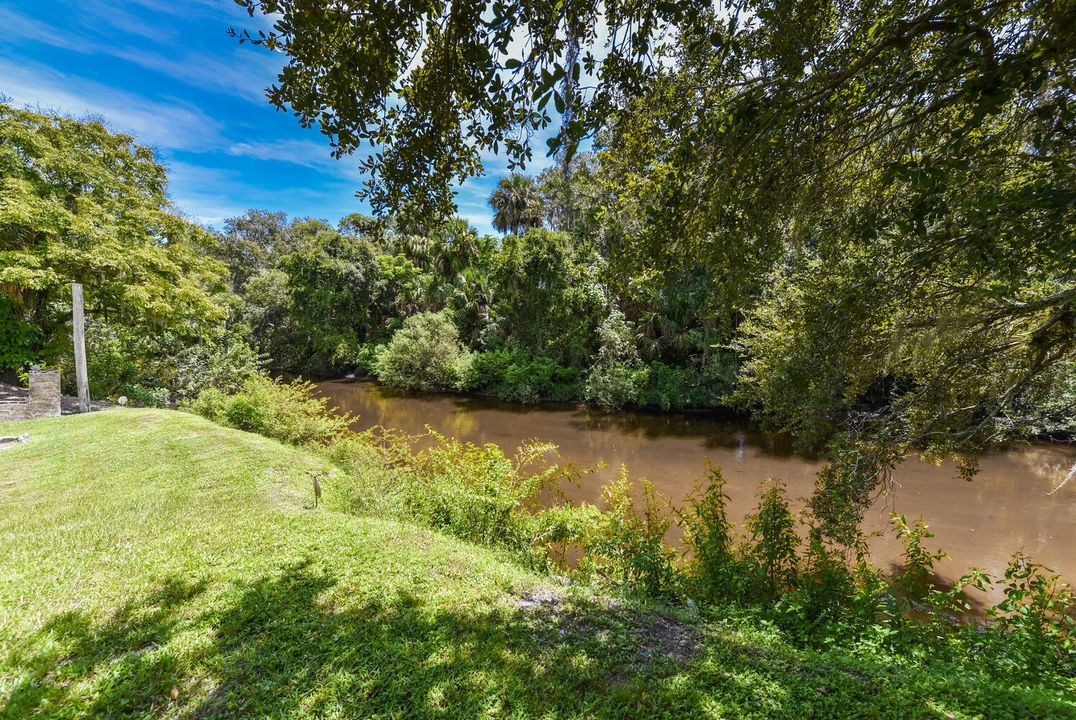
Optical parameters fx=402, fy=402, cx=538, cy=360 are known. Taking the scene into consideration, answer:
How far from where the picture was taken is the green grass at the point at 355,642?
240 centimetres

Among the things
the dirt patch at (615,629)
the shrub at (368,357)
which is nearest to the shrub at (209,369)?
the shrub at (368,357)

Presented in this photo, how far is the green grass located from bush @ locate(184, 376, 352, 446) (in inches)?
213

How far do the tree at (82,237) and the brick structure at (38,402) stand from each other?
2421 mm

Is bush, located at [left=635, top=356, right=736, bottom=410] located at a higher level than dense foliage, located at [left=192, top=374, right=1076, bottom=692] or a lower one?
higher

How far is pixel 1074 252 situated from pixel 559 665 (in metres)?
4.51

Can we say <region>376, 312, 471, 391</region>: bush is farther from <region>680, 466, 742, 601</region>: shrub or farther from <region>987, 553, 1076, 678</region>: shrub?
<region>987, 553, 1076, 678</region>: shrub

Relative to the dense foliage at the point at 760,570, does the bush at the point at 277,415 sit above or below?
above

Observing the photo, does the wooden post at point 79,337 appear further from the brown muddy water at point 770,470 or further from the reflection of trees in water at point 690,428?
the reflection of trees in water at point 690,428

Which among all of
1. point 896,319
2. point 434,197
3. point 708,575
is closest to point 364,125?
point 434,197

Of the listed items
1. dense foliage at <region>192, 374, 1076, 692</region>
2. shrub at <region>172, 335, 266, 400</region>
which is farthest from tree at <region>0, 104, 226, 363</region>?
dense foliage at <region>192, 374, 1076, 692</region>

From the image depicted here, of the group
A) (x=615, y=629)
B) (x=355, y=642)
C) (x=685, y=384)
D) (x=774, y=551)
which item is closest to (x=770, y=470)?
(x=685, y=384)

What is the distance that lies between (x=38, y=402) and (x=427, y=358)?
13814mm

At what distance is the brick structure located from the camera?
1063 centimetres

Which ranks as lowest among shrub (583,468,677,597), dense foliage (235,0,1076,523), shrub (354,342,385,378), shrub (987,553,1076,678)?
shrub (583,468,677,597)
